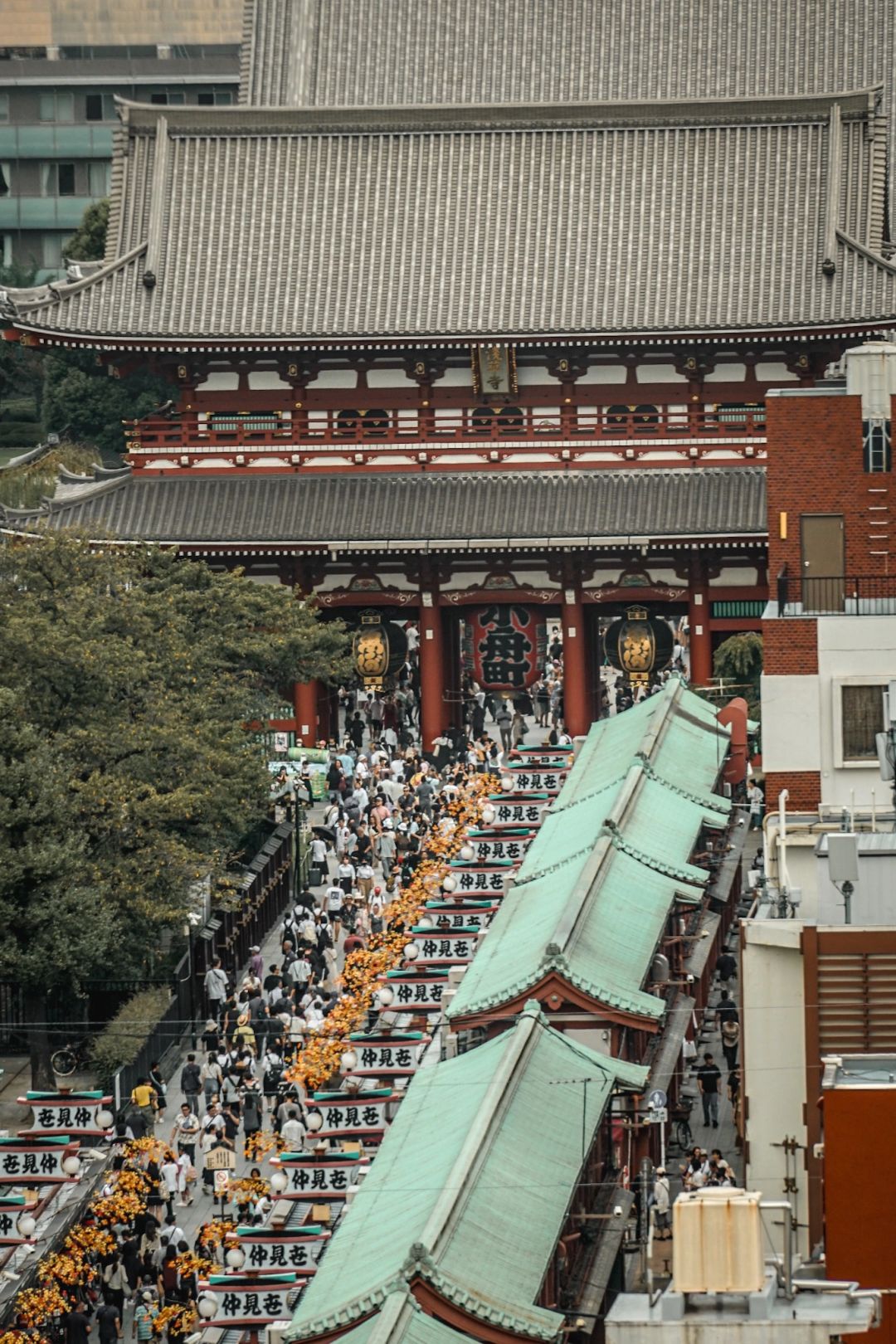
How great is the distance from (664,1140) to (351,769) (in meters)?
31.3

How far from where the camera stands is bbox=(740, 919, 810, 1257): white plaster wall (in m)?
43.8

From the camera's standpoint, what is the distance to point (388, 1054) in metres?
49.6


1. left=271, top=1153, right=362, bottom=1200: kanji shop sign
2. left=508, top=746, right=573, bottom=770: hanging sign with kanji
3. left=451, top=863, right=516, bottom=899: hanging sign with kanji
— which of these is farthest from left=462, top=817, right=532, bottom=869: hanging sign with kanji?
left=271, top=1153, right=362, bottom=1200: kanji shop sign

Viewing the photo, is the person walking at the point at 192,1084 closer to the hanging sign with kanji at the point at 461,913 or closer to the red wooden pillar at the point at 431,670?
the hanging sign with kanji at the point at 461,913

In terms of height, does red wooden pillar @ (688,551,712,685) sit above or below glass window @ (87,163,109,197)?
below

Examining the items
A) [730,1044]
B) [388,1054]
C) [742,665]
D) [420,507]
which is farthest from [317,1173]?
[420,507]

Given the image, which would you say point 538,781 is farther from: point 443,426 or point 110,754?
point 443,426

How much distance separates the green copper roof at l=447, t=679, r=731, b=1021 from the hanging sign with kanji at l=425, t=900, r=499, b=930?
1.32 m

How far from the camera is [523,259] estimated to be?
8956 centimetres

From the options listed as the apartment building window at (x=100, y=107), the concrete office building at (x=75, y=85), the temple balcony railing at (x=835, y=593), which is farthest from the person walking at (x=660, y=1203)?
the apartment building window at (x=100, y=107)

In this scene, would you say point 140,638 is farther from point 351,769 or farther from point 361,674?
point 361,674

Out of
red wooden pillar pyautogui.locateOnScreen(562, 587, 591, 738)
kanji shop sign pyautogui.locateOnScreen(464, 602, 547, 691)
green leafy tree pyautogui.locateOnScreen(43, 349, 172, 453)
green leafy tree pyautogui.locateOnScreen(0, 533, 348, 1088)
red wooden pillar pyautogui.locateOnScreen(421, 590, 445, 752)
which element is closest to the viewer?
green leafy tree pyautogui.locateOnScreen(0, 533, 348, 1088)

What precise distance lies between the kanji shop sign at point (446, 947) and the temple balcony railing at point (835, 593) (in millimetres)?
8478

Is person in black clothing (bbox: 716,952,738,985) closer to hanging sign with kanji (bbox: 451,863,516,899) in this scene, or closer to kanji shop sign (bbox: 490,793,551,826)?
hanging sign with kanji (bbox: 451,863,516,899)
